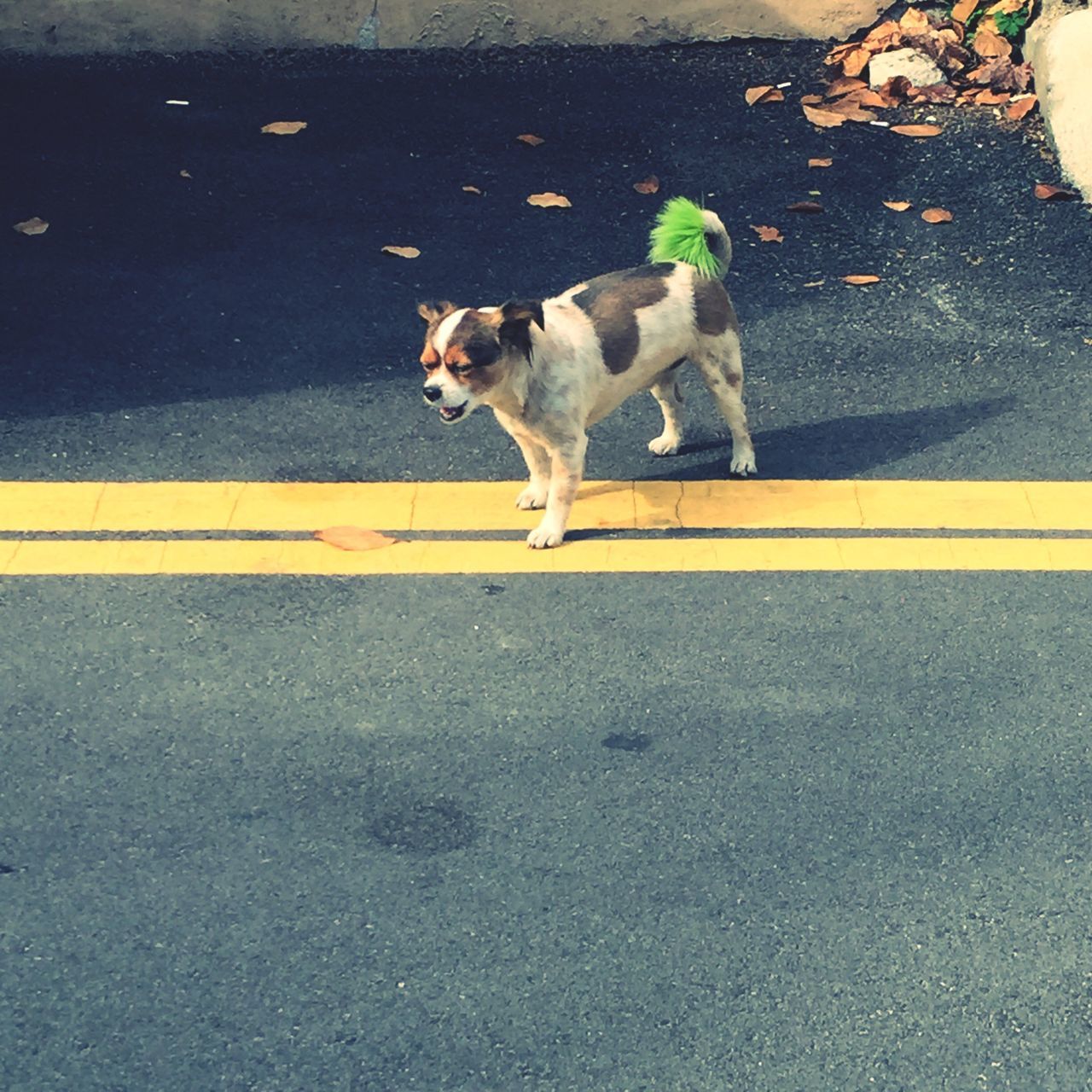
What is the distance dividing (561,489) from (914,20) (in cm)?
464

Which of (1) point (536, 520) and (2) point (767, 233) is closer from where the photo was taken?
(1) point (536, 520)

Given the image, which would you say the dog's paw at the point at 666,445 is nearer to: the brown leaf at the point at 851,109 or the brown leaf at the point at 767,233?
the brown leaf at the point at 767,233

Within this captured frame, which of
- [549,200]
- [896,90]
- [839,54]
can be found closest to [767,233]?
[549,200]

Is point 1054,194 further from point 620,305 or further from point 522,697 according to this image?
point 522,697

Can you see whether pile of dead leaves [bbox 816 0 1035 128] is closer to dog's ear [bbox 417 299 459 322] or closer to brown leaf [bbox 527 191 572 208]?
brown leaf [bbox 527 191 572 208]

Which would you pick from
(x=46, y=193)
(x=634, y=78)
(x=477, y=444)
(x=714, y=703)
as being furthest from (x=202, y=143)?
(x=714, y=703)

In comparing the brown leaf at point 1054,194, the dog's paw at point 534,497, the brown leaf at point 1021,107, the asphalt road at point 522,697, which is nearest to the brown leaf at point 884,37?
the brown leaf at point 1021,107

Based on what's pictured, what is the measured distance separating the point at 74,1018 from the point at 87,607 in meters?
1.72

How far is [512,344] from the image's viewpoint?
5.18m

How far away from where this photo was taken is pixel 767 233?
7453 mm

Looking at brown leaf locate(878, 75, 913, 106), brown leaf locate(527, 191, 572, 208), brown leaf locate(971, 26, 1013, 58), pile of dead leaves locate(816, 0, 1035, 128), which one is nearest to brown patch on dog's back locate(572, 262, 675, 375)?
brown leaf locate(527, 191, 572, 208)

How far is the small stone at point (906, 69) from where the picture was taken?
857 centimetres

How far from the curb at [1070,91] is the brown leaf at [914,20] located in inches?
31.5

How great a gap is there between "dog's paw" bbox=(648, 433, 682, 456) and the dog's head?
43.4 inches
